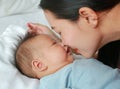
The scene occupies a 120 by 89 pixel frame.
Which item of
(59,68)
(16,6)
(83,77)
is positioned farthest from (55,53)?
(16,6)

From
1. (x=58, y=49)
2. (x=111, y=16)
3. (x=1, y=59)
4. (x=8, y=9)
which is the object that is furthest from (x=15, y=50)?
(x=8, y=9)

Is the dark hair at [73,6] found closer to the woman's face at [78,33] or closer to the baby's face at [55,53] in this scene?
the woman's face at [78,33]

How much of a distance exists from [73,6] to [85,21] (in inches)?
2.6

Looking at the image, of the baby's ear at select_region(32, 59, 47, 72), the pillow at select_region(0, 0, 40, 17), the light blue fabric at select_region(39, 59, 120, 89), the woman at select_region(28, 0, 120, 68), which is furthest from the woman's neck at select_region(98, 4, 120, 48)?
the pillow at select_region(0, 0, 40, 17)

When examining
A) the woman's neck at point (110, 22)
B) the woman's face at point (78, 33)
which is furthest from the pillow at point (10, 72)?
the woman's neck at point (110, 22)

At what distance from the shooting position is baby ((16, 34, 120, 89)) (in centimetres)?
103

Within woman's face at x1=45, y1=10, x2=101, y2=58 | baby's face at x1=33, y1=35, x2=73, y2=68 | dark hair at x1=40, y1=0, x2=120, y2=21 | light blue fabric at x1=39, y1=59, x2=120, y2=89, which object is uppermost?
dark hair at x1=40, y1=0, x2=120, y2=21

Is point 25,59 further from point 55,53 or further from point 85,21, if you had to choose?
point 85,21

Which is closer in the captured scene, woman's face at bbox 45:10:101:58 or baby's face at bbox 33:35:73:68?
woman's face at bbox 45:10:101:58

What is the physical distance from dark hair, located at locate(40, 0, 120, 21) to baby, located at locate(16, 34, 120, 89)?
20cm

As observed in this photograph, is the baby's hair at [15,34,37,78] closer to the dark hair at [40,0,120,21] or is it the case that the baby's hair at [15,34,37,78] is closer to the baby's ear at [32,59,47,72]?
the baby's ear at [32,59,47,72]

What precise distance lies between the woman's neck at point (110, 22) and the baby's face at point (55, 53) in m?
0.16

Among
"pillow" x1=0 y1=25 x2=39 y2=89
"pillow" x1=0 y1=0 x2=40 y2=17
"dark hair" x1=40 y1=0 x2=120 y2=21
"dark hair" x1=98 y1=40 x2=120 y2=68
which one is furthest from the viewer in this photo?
"pillow" x1=0 y1=0 x2=40 y2=17

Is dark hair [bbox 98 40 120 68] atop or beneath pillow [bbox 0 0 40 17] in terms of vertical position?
beneath
